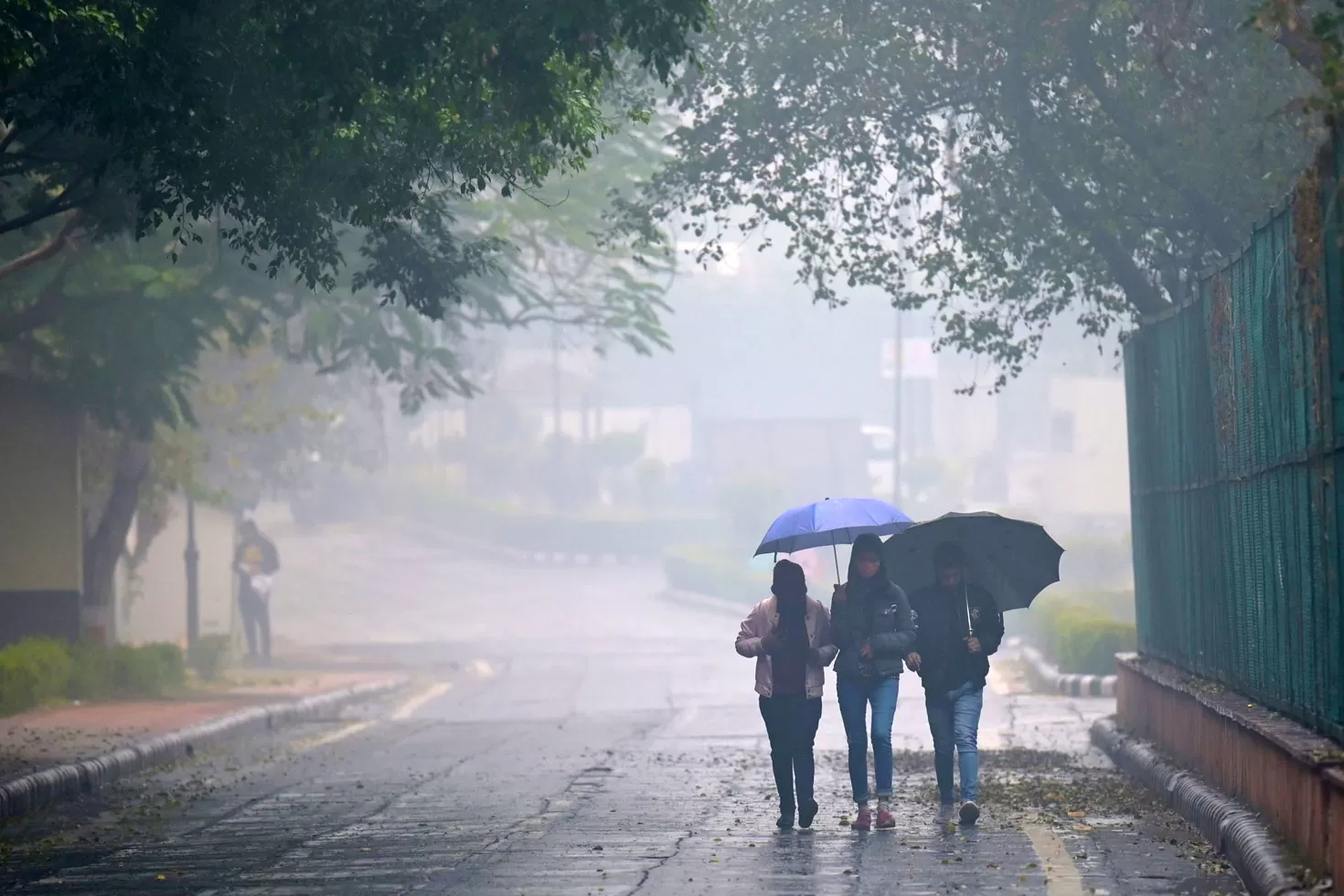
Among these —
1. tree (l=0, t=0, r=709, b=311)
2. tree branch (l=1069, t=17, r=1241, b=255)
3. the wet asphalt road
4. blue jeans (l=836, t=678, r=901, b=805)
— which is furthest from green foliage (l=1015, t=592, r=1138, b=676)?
tree (l=0, t=0, r=709, b=311)

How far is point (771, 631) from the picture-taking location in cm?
1070

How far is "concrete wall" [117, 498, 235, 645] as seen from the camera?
29.9 metres

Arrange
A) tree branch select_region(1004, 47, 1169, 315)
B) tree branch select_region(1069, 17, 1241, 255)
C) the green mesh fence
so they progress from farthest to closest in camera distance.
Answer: tree branch select_region(1004, 47, 1169, 315) < tree branch select_region(1069, 17, 1241, 255) < the green mesh fence

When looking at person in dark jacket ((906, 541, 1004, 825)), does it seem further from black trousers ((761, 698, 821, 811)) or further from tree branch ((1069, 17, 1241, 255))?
tree branch ((1069, 17, 1241, 255))

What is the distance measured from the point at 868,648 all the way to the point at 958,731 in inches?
33.8

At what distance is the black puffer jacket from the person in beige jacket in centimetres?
11

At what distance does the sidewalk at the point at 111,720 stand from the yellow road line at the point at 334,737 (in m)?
1.20

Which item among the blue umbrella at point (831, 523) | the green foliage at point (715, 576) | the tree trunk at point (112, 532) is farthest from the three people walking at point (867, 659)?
the green foliage at point (715, 576)

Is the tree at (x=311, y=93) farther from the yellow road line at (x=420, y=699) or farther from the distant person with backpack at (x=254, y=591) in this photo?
the distant person with backpack at (x=254, y=591)

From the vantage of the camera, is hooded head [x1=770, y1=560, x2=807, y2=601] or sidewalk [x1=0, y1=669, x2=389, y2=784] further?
sidewalk [x1=0, y1=669, x2=389, y2=784]

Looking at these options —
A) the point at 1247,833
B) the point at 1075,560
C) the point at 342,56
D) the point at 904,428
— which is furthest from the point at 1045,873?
the point at 904,428

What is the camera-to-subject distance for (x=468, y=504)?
242 feet

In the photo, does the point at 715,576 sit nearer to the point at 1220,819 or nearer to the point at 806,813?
the point at 806,813

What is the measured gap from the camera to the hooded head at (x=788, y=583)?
34.8 ft
